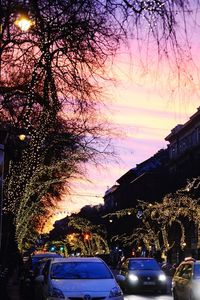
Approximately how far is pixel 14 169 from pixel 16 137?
6.88 m

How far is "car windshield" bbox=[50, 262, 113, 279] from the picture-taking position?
46.7 feet

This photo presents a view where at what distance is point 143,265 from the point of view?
28.6 metres

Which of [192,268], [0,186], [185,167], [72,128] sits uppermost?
[185,167]

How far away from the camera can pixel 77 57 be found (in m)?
9.98

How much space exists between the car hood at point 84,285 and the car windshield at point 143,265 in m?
14.7

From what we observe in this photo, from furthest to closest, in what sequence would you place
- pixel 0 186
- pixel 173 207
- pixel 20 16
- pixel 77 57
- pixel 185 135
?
1. pixel 185 135
2. pixel 173 207
3. pixel 0 186
4. pixel 77 57
5. pixel 20 16

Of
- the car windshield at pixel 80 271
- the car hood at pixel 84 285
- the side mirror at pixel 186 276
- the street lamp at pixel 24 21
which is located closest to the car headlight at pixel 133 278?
the side mirror at pixel 186 276

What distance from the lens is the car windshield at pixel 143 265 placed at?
2841 centimetres

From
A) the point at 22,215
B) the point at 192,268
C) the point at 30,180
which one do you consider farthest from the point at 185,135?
the point at 192,268

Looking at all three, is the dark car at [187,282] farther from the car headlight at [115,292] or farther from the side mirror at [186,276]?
the car headlight at [115,292]

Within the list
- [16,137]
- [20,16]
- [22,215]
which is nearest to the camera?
[20,16]

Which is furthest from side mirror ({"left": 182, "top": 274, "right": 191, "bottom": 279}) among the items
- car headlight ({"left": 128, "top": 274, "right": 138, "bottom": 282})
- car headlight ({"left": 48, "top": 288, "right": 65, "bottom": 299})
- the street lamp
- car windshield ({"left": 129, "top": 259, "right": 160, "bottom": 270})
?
the street lamp

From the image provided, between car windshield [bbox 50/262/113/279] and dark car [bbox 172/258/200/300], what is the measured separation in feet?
12.3

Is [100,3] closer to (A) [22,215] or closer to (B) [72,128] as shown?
(B) [72,128]
